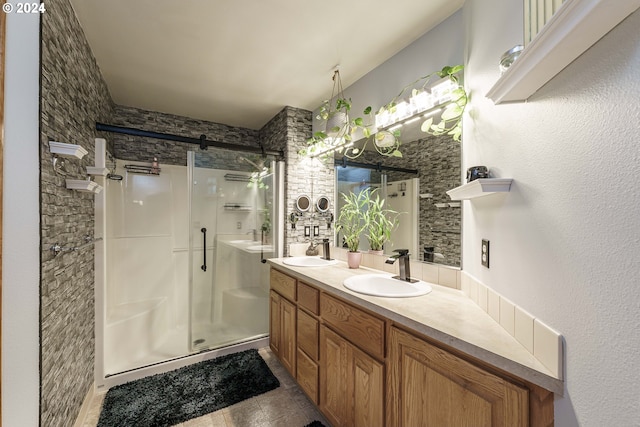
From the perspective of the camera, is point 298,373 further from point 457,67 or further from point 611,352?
point 457,67

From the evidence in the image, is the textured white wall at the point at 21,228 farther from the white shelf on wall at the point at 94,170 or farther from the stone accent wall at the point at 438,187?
the stone accent wall at the point at 438,187

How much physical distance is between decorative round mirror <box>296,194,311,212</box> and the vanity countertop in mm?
1230

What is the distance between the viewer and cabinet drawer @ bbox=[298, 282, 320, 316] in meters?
1.64

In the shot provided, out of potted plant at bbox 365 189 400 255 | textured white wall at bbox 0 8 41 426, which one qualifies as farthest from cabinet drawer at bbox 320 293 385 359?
textured white wall at bbox 0 8 41 426

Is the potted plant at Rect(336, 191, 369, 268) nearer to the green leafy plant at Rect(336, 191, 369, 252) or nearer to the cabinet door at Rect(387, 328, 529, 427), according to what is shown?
the green leafy plant at Rect(336, 191, 369, 252)

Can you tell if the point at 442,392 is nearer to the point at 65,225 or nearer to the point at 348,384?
the point at 348,384

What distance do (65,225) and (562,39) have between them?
83.9 inches

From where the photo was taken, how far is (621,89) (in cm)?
49

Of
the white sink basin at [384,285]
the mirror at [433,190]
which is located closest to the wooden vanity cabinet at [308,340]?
the white sink basin at [384,285]

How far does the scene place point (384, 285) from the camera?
5.29ft

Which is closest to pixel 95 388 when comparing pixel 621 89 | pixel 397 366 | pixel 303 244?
pixel 303 244

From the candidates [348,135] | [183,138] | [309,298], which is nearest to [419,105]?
[348,135]

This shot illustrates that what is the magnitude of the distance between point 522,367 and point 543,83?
0.80 m

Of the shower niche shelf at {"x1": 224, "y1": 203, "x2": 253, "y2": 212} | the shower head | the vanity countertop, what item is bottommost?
the vanity countertop
